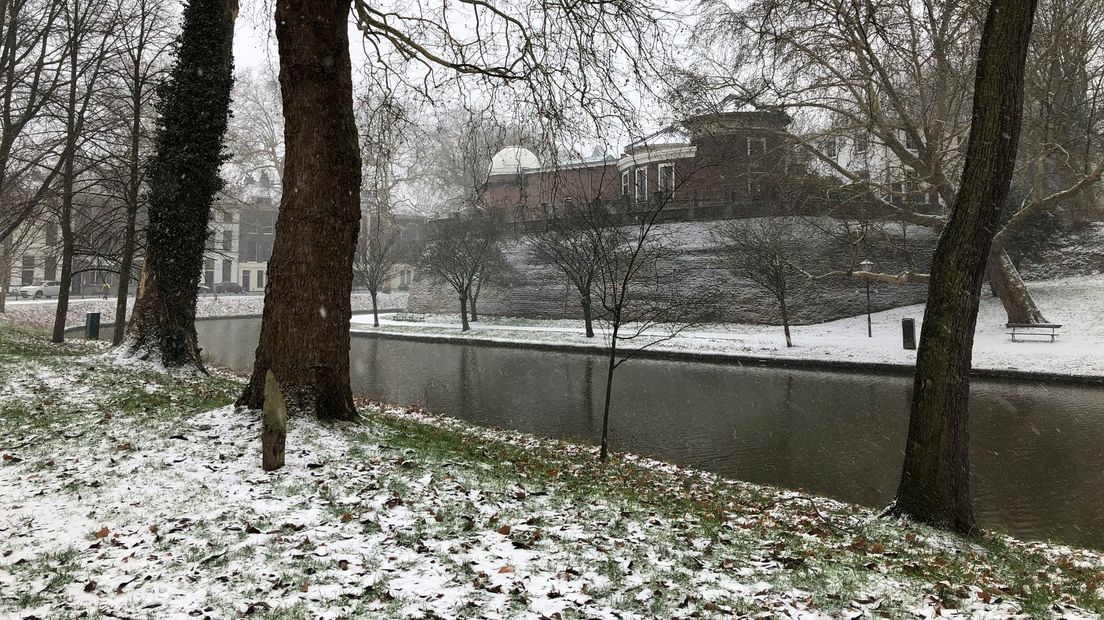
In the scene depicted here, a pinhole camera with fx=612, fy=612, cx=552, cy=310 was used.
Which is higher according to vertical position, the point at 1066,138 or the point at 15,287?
the point at 1066,138

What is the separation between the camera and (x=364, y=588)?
3305 millimetres

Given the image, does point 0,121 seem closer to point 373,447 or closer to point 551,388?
point 551,388

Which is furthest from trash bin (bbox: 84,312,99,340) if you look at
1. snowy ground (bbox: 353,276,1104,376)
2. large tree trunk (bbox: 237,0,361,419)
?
large tree trunk (bbox: 237,0,361,419)

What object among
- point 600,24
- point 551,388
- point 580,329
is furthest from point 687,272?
point 600,24

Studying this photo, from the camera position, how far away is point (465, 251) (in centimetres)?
3136

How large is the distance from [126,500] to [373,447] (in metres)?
2.00

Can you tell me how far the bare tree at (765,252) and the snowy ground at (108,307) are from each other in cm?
1925

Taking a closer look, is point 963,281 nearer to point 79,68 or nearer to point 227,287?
point 79,68

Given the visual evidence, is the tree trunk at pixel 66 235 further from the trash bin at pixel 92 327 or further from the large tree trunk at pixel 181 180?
the large tree trunk at pixel 181 180

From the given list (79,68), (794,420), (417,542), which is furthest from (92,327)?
(417,542)

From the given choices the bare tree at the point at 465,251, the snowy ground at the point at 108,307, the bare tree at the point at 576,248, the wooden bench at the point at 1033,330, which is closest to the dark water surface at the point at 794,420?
the wooden bench at the point at 1033,330

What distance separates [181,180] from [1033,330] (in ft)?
81.4

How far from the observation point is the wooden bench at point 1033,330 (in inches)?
750

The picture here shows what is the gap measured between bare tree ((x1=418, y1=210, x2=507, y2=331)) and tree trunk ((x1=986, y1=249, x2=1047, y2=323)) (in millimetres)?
21561
